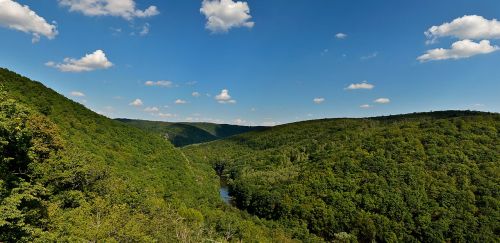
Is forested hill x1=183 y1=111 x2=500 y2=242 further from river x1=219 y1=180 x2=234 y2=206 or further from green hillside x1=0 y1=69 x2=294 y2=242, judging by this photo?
green hillside x1=0 y1=69 x2=294 y2=242

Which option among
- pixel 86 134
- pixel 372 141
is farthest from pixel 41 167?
pixel 372 141

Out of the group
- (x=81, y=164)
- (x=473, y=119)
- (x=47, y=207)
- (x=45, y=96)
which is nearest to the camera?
(x=47, y=207)

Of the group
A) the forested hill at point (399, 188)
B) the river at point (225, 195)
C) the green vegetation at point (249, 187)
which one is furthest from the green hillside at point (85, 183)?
the river at point (225, 195)

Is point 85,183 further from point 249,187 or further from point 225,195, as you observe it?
point 225,195

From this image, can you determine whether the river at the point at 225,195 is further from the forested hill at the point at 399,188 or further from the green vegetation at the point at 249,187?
the green vegetation at the point at 249,187

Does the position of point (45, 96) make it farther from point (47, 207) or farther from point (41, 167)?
point (47, 207)

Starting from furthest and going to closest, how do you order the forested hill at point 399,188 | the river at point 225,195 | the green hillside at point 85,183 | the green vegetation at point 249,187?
the river at point 225,195, the forested hill at point 399,188, the green vegetation at point 249,187, the green hillside at point 85,183
